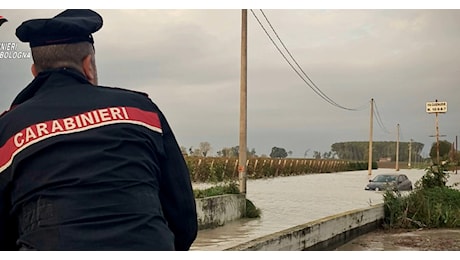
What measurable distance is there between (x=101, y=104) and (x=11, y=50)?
1.64 m

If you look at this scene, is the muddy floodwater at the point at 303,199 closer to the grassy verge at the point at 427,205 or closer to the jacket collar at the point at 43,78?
the grassy verge at the point at 427,205

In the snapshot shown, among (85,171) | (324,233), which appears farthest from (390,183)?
(85,171)

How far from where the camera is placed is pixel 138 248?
0.85m

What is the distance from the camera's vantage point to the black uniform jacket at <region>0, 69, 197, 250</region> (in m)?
0.83

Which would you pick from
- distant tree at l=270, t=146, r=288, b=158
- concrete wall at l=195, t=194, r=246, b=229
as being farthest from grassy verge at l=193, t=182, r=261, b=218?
distant tree at l=270, t=146, r=288, b=158

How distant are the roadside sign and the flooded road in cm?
153

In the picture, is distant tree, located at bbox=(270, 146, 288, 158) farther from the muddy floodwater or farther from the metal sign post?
the muddy floodwater

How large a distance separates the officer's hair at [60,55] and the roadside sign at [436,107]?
2890 millimetres

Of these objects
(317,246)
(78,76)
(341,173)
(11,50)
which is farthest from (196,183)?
(78,76)

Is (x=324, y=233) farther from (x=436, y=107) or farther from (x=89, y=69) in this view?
(x=89, y=69)

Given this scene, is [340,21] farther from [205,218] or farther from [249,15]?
[205,218]

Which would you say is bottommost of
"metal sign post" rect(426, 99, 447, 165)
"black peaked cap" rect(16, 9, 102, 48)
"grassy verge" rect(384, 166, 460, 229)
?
"grassy verge" rect(384, 166, 460, 229)

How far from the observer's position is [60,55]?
3.14 ft

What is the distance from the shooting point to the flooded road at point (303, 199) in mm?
5250
